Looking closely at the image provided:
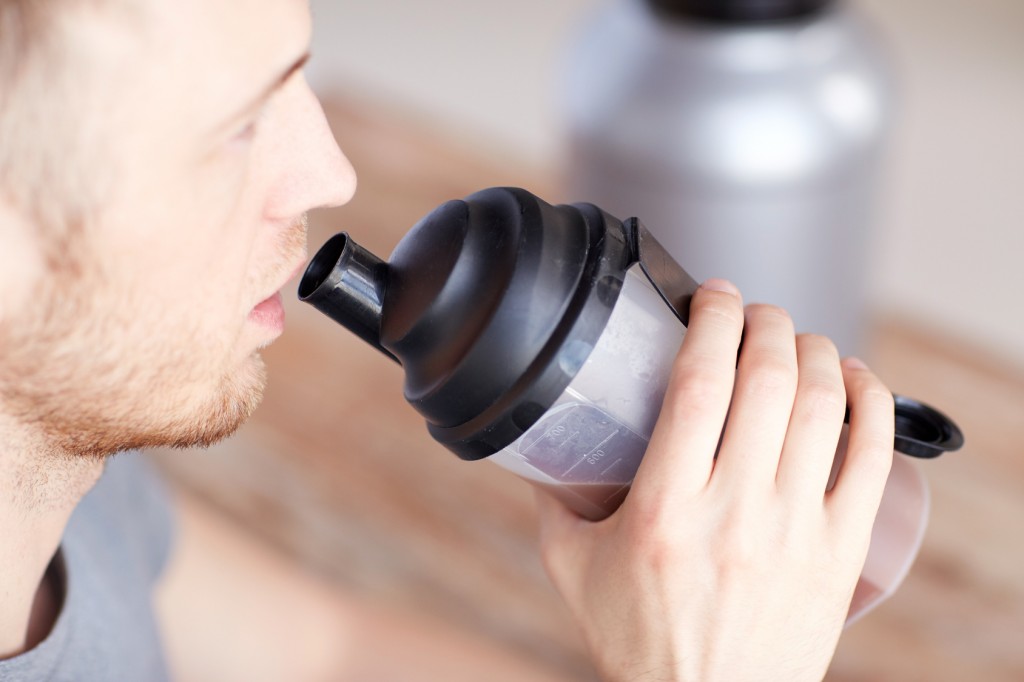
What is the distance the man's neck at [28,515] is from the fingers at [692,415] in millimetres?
367

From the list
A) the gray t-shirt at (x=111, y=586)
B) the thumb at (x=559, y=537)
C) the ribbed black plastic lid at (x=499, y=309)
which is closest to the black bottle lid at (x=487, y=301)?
the ribbed black plastic lid at (x=499, y=309)

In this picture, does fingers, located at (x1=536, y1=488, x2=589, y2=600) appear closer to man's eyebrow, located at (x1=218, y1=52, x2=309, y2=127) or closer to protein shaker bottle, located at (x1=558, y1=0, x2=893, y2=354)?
man's eyebrow, located at (x1=218, y1=52, x2=309, y2=127)

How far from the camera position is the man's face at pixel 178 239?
582 mm

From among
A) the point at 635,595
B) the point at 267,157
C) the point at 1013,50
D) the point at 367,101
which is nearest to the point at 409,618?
the point at 635,595

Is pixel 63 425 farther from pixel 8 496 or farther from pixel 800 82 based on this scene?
pixel 800 82

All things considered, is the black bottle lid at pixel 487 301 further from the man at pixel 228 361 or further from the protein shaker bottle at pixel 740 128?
the protein shaker bottle at pixel 740 128

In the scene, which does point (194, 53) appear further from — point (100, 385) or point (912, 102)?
point (912, 102)

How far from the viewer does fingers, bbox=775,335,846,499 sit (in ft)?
2.15

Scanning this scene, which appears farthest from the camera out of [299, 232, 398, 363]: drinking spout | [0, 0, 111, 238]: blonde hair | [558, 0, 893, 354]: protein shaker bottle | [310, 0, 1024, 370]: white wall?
[310, 0, 1024, 370]: white wall

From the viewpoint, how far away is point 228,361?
0.70 metres

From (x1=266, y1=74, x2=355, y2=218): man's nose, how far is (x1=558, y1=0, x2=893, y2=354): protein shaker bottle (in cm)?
73

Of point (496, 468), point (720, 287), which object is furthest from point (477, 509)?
point (720, 287)

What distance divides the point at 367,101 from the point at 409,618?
70.7 inches

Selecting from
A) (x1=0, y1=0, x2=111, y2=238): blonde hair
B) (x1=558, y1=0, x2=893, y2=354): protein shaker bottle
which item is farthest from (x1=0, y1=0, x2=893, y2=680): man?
(x1=558, y1=0, x2=893, y2=354): protein shaker bottle
